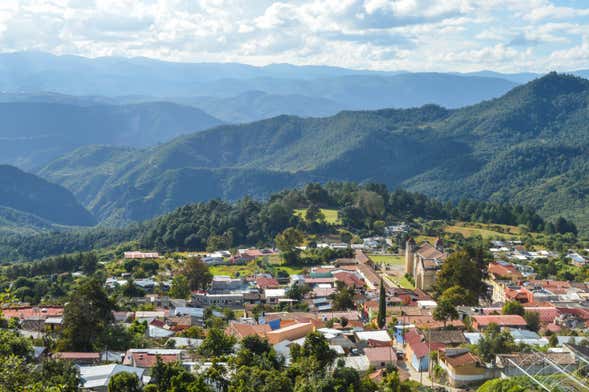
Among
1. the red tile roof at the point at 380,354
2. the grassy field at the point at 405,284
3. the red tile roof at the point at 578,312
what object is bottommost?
the grassy field at the point at 405,284

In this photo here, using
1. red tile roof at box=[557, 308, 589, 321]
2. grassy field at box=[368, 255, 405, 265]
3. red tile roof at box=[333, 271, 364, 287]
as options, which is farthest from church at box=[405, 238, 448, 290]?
red tile roof at box=[557, 308, 589, 321]

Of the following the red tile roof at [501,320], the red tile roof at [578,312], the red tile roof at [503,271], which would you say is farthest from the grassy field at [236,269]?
the red tile roof at [578,312]

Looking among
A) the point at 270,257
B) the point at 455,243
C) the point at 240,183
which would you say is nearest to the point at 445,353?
the point at 270,257

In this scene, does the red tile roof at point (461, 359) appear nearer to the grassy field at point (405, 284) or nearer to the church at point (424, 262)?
the church at point (424, 262)

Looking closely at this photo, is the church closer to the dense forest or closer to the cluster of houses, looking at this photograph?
the cluster of houses

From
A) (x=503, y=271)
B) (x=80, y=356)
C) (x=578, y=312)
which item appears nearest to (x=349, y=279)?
(x=503, y=271)

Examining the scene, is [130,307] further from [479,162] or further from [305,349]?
[479,162]
